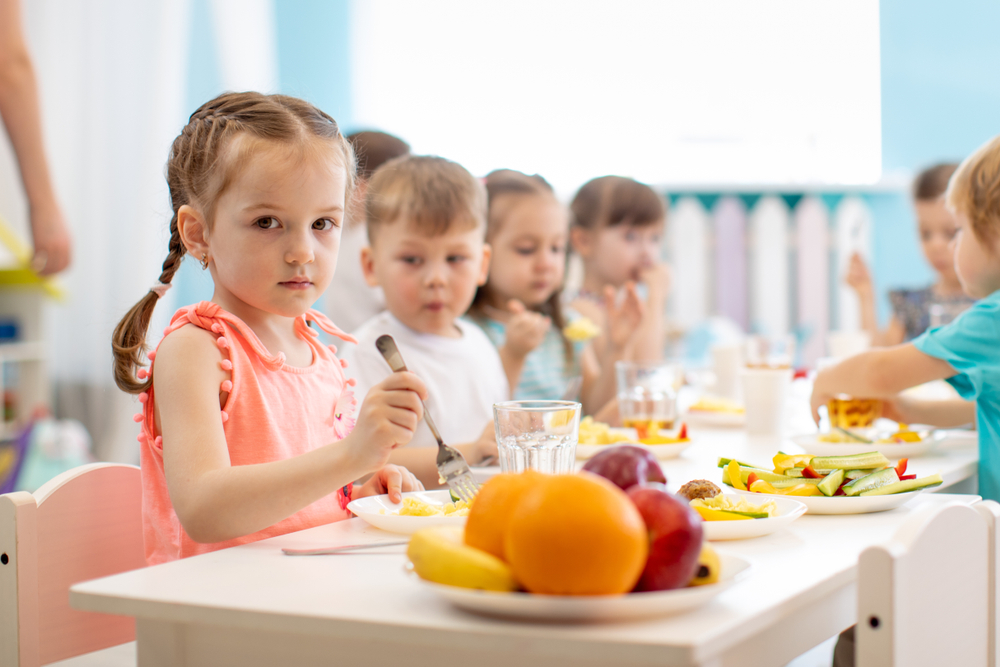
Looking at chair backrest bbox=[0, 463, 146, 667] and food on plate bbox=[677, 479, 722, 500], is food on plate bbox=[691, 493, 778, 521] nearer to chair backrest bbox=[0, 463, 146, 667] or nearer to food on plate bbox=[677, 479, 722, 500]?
food on plate bbox=[677, 479, 722, 500]

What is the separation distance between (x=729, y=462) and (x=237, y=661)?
0.57 m

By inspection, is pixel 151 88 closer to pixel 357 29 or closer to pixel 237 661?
pixel 357 29

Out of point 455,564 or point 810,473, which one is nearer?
point 455,564

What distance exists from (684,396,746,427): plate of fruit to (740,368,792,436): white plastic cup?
0.10m

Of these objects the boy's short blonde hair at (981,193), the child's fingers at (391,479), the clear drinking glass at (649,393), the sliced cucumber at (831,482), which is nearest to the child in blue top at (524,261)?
the clear drinking glass at (649,393)

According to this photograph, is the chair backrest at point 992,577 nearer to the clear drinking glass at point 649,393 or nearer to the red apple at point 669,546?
the red apple at point 669,546

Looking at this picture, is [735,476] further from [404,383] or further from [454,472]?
[404,383]

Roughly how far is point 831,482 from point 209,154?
72 cm

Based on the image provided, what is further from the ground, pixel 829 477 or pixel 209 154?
pixel 209 154

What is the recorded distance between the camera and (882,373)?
1.34m

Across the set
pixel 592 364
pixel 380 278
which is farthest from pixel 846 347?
pixel 380 278

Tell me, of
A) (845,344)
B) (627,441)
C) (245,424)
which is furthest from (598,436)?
(845,344)

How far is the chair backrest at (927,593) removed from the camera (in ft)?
1.84

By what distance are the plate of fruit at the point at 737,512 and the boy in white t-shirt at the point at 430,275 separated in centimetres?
72
